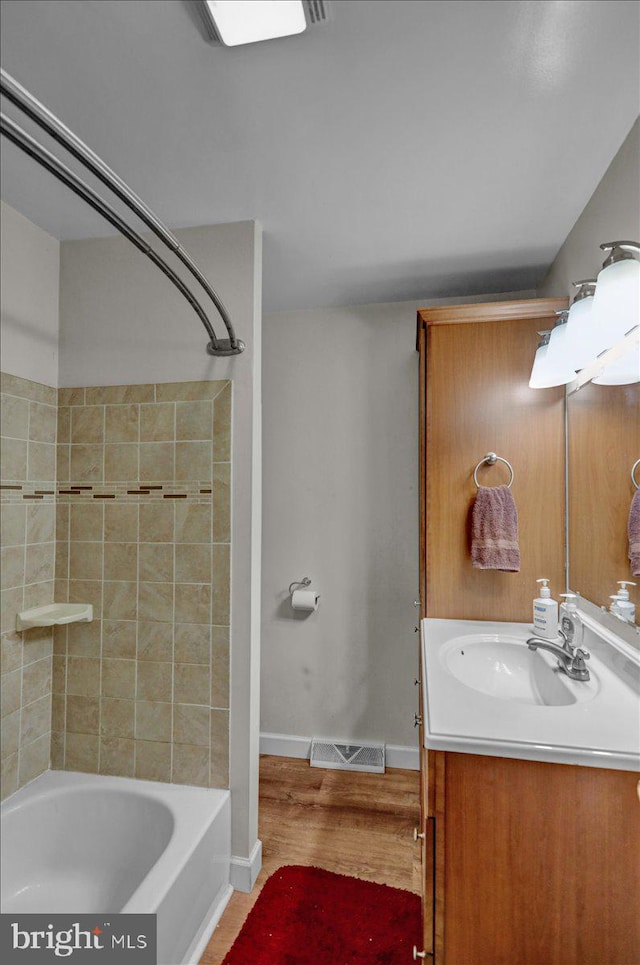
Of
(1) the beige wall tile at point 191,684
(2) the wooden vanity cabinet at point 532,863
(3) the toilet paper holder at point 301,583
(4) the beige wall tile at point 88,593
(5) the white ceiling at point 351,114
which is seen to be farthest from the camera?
(3) the toilet paper holder at point 301,583

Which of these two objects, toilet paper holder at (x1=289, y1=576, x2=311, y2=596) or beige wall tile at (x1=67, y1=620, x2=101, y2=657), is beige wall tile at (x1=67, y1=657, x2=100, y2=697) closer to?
beige wall tile at (x1=67, y1=620, x2=101, y2=657)

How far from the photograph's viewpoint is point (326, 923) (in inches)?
62.0

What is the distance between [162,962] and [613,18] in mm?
2398

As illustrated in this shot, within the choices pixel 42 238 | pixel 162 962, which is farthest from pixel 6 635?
pixel 42 238

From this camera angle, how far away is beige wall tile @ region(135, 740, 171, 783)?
5.98ft

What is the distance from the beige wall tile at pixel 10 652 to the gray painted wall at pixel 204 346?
2.50 ft

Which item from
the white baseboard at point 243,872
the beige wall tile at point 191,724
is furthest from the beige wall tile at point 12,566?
the white baseboard at point 243,872

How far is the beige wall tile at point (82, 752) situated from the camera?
74.3 inches

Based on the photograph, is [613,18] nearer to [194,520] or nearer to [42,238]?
[194,520]

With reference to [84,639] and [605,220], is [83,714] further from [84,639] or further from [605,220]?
[605,220]

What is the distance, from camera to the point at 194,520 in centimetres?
184

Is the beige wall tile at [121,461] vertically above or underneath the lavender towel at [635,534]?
above

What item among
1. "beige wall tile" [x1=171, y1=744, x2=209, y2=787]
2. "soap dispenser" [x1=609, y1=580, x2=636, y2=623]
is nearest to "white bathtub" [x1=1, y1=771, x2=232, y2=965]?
"beige wall tile" [x1=171, y1=744, x2=209, y2=787]

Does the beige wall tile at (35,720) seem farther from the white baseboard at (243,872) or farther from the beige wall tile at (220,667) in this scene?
the white baseboard at (243,872)
